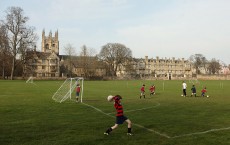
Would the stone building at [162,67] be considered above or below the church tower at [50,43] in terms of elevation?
below

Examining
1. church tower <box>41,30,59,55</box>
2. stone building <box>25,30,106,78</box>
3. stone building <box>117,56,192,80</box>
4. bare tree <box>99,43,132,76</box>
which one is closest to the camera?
stone building <box>25,30,106,78</box>

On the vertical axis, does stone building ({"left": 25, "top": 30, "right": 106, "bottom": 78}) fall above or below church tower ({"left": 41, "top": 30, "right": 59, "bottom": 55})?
below

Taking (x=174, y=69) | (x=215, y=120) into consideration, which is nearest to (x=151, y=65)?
(x=174, y=69)

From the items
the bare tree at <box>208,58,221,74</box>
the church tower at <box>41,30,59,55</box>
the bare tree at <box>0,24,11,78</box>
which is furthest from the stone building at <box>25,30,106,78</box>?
the bare tree at <box>208,58,221,74</box>

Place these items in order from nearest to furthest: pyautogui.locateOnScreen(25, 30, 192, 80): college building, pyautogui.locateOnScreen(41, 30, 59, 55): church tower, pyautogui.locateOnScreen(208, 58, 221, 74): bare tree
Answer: pyautogui.locateOnScreen(25, 30, 192, 80): college building < pyautogui.locateOnScreen(41, 30, 59, 55): church tower < pyautogui.locateOnScreen(208, 58, 221, 74): bare tree

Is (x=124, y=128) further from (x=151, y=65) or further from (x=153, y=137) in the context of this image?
(x=151, y=65)

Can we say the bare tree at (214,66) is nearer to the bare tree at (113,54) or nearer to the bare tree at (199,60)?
the bare tree at (199,60)

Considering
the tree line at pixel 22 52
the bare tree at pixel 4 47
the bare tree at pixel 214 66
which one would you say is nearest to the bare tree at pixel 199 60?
the bare tree at pixel 214 66

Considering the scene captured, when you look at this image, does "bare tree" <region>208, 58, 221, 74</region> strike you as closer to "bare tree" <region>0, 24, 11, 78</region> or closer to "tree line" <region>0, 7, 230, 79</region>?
"tree line" <region>0, 7, 230, 79</region>

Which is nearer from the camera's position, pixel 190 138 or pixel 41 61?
pixel 190 138

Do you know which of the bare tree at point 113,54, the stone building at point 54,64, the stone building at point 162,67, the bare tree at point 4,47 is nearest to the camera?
the bare tree at point 4,47

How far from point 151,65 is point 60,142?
16841cm

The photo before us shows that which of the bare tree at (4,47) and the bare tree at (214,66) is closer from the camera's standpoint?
the bare tree at (4,47)

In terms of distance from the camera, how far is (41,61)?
123 metres
